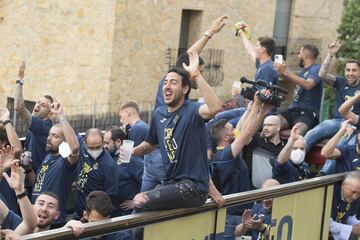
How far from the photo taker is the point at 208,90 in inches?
251

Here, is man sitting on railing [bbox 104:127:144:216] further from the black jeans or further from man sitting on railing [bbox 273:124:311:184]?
the black jeans

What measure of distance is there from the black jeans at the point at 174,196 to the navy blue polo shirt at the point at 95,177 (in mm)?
1930

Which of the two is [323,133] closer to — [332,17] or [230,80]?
[230,80]

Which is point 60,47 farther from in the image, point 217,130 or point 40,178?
point 40,178

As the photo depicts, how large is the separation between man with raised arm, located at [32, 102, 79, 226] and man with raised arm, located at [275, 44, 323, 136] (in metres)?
2.98

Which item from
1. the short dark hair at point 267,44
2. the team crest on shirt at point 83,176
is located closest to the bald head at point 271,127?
the short dark hair at point 267,44

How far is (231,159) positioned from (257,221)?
753 millimetres

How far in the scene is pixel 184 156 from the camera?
6.56 metres

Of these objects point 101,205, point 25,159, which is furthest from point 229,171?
point 25,159

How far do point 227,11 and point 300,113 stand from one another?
46.2ft

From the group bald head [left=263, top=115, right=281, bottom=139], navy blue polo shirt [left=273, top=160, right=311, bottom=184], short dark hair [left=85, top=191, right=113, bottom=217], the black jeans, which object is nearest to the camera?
the black jeans

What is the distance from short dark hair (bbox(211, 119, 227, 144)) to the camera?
8539mm

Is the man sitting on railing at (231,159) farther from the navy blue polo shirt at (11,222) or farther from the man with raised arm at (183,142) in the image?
the navy blue polo shirt at (11,222)

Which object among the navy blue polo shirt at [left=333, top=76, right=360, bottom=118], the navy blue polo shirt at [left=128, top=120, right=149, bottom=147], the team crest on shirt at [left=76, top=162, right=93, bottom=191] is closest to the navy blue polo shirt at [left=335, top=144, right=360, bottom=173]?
the navy blue polo shirt at [left=333, top=76, right=360, bottom=118]
